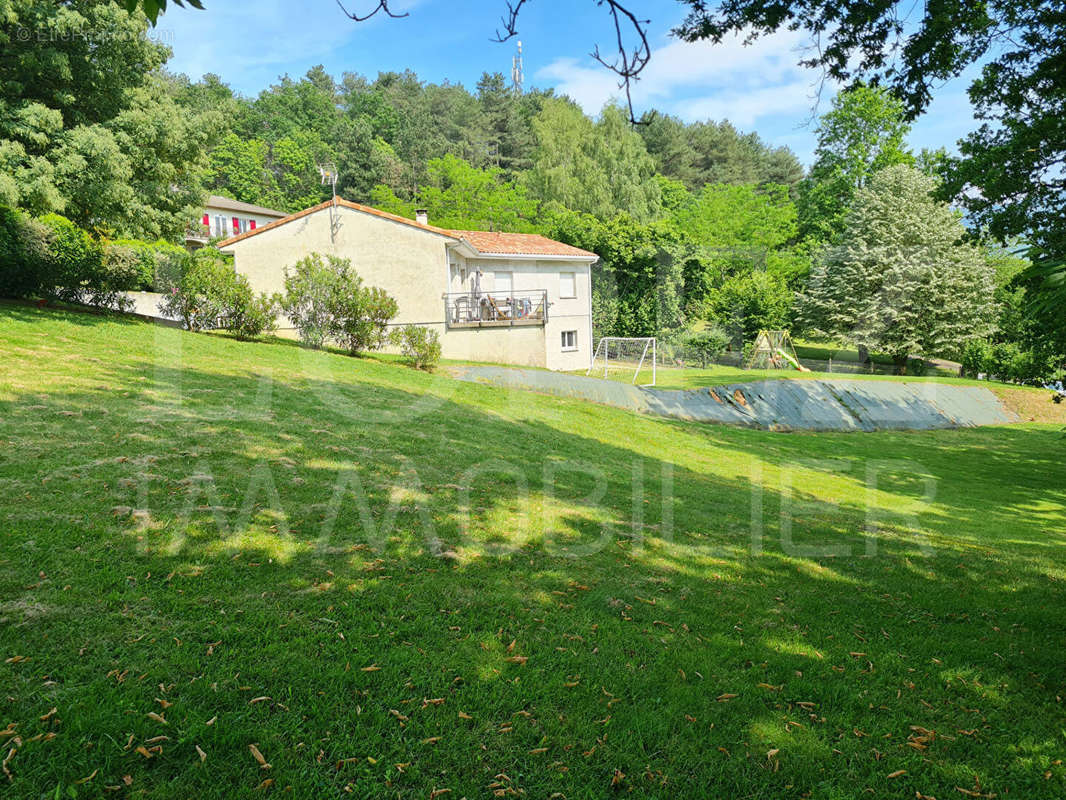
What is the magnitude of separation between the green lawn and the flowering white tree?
32.3m

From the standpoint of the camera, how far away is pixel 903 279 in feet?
120

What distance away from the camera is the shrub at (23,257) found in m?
13.1

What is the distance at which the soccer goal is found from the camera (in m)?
27.1

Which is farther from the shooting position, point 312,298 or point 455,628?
point 312,298

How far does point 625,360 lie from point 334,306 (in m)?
19.1

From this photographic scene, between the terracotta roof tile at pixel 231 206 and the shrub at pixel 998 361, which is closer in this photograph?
the shrub at pixel 998 361

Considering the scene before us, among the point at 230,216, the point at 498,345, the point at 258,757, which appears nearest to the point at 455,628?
the point at 258,757

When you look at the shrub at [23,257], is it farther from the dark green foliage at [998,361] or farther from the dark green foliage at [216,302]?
the dark green foliage at [998,361]

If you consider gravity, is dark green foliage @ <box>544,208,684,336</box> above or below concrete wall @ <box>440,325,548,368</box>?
above

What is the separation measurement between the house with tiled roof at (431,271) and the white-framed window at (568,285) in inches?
94.8

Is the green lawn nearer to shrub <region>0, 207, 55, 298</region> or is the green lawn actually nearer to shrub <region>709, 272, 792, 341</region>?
shrub <region>0, 207, 55, 298</region>

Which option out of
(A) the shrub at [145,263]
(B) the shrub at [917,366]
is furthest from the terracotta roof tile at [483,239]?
(B) the shrub at [917,366]

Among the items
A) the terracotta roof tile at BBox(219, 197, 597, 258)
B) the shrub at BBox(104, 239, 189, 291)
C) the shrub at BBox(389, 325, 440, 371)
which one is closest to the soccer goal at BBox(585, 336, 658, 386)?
the terracotta roof tile at BBox(219, 197, 597, 258)

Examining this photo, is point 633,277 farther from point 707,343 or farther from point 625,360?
point 625,360
